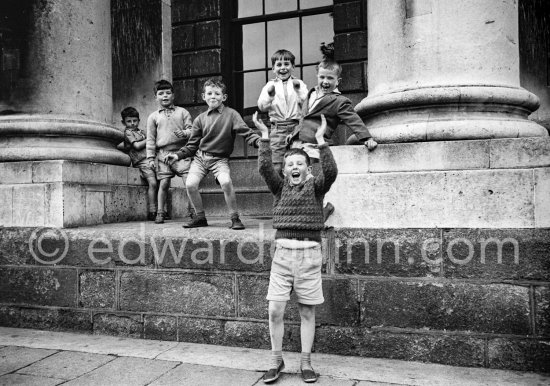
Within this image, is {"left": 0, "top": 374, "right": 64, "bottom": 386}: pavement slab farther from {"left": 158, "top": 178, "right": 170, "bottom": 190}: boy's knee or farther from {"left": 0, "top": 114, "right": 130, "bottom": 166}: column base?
{"left": 158, "top": 178, "right": 170, "bottom": 190}: boy's knee

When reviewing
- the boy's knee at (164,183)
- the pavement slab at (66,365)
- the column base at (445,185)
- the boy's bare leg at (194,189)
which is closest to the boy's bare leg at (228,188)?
the boy's bare leg at (194,189)

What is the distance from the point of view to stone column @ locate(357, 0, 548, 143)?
4.09 m

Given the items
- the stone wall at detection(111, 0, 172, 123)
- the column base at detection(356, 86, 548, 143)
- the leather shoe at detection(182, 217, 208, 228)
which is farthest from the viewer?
the stone wall at detection(111, 0, 172, 123)

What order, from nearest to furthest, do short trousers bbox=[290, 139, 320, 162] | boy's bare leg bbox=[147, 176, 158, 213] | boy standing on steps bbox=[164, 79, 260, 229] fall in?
short trousers bbox=[290, 139, 320, 162] → boy standing on steps bbox=[164, 79, 260, 229] → boy's bare leg bbox=[147, 176, 158, 213]

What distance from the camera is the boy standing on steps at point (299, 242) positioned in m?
3.51

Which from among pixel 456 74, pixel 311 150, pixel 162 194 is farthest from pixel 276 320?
pixel 162 194

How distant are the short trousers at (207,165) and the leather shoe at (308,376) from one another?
2287mm

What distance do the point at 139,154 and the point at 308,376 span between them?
4547 millimetres

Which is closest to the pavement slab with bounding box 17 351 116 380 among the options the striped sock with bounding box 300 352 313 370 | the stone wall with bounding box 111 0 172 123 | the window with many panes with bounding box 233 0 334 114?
the striped sock with bounding box 300 352 313 370

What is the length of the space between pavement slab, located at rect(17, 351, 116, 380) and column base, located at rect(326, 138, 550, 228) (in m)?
2.20

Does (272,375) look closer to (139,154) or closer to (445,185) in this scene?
(445,185)

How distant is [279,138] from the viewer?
5270 millimetres

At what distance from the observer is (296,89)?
5449 mm

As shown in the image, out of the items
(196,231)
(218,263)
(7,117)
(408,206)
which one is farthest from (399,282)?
(7,117)
